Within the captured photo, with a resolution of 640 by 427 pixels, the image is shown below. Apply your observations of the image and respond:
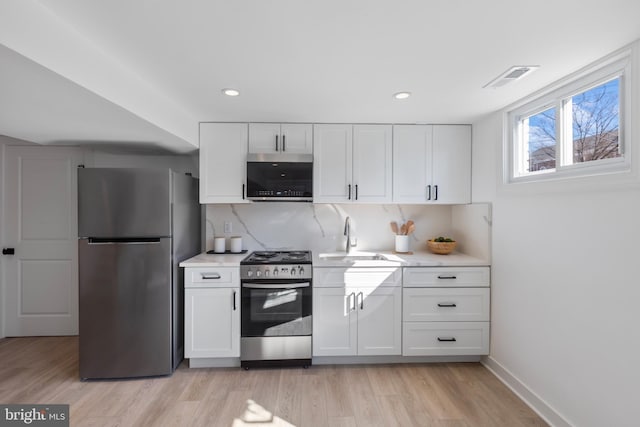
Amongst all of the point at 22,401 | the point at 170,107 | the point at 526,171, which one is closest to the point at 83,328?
the point at 22,401

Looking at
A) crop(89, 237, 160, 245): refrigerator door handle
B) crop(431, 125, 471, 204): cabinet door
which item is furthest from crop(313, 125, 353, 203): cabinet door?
crop(89, 237, 160, 245): refrigerator door handle

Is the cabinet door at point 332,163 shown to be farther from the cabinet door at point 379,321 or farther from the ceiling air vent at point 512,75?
the ceiling air vent at point 512,75

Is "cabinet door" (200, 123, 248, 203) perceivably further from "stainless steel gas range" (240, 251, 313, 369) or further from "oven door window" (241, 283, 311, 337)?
"oven door window" (241, 283, 311, 337)

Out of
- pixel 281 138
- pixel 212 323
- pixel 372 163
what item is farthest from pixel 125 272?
pixel 372 163

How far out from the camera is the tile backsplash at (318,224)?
330 cm

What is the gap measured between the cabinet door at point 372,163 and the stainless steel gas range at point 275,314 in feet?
3.13

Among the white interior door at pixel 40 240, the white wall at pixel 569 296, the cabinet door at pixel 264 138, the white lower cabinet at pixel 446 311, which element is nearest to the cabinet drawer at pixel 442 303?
the white lower cabinet at pixel 446 311

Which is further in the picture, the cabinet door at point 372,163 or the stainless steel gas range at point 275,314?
the cabinet door at point 372,163

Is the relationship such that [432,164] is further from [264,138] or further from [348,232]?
[264,138]

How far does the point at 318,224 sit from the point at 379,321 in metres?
1.20

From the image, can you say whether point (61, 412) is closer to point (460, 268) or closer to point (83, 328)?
point (83, 328)

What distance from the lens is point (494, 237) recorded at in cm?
266

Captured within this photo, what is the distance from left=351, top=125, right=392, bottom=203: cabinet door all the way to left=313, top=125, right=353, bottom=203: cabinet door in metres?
0.07

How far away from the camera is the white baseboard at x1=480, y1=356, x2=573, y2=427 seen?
6.38 ft
